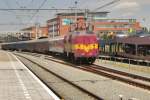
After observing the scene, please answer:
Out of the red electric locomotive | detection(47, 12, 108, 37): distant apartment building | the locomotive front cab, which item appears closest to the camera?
the red electric locomotive

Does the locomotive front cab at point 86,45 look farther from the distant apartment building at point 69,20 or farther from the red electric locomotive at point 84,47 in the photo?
the distant apartment building at point 69,20

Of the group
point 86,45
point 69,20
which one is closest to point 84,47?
point 86,45

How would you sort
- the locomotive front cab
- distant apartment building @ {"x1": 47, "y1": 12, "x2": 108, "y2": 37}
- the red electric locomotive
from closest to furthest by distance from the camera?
the red electric locomotive → the locomotive front cab → distant apartment building @ {"x1": 47, "y1": 12, "x2": 108, "y2": 37}

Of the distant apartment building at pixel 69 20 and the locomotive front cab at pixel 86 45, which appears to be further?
the distant apartment building at pixel 69 20

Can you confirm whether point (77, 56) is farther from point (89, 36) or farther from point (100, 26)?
point (100, 26)

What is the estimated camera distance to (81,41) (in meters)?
43.9

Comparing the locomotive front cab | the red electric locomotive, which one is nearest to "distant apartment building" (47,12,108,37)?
the red electric locomotive

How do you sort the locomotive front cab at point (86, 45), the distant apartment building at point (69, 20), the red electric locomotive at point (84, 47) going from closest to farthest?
the red electric locomotive at point (84, 47)
the locomotive front cab at point (86, 45)
the distant apartment building at point (69, 20)

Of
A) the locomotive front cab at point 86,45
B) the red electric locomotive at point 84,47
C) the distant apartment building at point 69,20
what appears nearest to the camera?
the red electric locomotive at point 84,47

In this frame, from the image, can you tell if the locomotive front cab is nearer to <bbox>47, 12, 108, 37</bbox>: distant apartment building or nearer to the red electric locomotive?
the red electric locomotive

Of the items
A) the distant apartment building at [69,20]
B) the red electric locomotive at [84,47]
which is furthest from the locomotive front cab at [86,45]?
the distant apartment building at [69,20]

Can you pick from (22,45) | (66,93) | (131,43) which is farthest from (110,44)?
(22,45)

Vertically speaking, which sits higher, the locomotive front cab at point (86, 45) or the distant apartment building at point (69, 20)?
the distant apartment building at point (69, 20)

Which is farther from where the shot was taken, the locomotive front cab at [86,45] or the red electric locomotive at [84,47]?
the locomotive front cab at [86,45]
